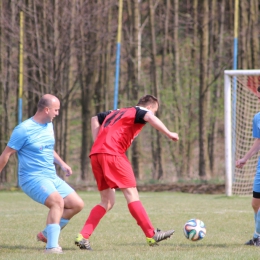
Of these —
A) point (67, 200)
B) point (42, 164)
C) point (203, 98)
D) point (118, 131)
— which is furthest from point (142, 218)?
point (203, 98)

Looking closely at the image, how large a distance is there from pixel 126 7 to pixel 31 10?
469 cm

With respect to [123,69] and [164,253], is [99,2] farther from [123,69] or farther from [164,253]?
[164,253]

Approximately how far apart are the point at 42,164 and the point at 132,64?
1655cm

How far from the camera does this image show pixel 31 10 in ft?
67.3

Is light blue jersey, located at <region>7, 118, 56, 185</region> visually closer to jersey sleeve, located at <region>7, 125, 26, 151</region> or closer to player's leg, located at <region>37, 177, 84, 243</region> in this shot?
jersey sleeve, located at <region>7, 125, 26, 151</region>

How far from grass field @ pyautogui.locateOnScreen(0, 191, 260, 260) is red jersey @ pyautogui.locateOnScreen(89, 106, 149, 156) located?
1135 millimetres

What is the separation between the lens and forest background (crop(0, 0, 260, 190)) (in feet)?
67.6

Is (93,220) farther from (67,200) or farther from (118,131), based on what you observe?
(118,131)

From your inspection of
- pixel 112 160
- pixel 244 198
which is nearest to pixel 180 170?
pixel 244 198

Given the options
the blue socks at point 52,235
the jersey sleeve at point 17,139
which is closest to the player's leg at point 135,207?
the blue socks at point 52,235

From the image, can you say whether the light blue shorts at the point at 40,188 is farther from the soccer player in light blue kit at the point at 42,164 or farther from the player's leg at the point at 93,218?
the player's leg at the point at 93,218

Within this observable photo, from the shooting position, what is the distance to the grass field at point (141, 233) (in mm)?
7082

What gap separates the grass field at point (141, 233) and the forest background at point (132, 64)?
6424 mm

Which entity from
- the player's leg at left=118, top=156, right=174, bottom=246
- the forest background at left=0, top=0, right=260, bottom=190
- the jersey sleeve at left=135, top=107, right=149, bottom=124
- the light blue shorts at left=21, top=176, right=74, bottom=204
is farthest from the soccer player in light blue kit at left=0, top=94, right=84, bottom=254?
the forest background at left=0, top=0, right=260, bottom=190
